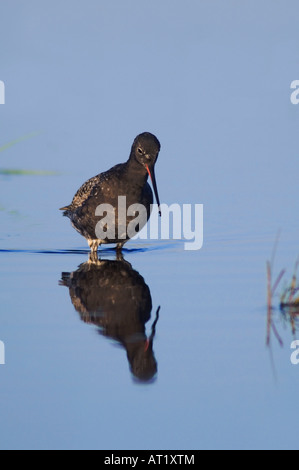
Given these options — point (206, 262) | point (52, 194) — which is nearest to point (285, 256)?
point (206, 262)

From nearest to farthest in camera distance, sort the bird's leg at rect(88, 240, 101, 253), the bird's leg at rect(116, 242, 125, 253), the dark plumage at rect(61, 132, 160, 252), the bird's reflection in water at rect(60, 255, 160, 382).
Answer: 1. the bird's reflection in water at rect(60, 255, 160, 382)
2. the dark plumage at rect(61, 132, 160, 252)
3. the bird's leg at rect(88, 240, 101, 253)
4. the bird's leg at rect(116, 242, 125, 253)

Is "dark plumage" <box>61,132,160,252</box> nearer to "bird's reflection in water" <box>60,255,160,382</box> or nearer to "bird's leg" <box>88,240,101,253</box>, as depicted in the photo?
"bird's leg" <box>88,240,101,253</box>

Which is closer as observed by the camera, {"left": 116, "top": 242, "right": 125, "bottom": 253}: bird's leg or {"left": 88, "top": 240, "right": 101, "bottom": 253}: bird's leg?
{"left": 88, "top": 240, "right": 101, "bottom": 253}: bird's leg

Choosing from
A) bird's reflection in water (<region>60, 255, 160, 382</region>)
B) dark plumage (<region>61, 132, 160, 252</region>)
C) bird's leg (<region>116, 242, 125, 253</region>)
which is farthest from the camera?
bird's leg (<region>116, 242, 125, 253</region>)

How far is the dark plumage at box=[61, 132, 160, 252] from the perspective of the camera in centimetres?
1027

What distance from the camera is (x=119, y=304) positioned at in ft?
26.2

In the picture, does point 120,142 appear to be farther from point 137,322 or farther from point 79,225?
point 137,322

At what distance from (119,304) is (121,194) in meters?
2.59

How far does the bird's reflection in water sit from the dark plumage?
1.22ft

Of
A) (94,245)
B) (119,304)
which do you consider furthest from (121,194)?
(119,304)

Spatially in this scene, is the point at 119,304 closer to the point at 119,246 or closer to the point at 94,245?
the point at 94,245

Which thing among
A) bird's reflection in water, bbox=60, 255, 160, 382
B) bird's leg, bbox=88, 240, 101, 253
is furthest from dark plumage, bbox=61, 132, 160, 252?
bird's reflection in water, bbox=60, 255, 160, 382

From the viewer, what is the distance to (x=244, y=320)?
727cm

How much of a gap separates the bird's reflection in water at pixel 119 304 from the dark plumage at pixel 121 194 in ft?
1.22
